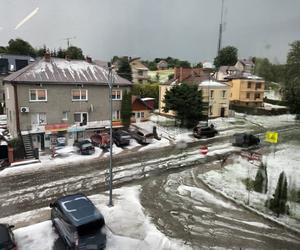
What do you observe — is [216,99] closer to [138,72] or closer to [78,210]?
[78,210]

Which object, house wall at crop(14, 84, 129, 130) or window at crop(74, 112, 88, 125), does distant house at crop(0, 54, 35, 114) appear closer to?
house wall at crop(14, 84, 129, 130)

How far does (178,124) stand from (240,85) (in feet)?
76.8

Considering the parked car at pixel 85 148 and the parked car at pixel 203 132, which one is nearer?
the parked car at pixel 85 148

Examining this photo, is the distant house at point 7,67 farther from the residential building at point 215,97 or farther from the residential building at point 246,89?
the residential building at point 246,89

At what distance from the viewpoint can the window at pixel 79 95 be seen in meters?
29.0

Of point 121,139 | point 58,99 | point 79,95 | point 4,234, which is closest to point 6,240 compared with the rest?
point 4,234

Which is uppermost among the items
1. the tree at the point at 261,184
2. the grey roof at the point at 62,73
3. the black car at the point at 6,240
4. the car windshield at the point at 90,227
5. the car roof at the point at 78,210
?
the grey roof at the point at 62,73

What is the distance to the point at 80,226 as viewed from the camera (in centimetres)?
1016

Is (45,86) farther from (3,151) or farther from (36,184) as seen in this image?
(36,184)

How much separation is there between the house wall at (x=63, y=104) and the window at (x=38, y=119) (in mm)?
308

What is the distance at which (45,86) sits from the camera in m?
27.1

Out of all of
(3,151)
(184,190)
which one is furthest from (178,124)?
(3,151)

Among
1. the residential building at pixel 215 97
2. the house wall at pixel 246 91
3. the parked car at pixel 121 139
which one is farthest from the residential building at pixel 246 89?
the parked car at pixel 121 139

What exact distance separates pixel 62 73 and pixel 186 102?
16.1 meters
